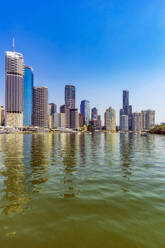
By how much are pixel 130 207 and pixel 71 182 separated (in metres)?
6.27

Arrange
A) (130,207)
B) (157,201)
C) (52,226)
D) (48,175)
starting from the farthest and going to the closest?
(48,175) → (157,201) → (130,207) → (52,226)

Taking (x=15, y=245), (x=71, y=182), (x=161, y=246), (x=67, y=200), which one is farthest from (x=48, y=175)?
(x=161, y=246)

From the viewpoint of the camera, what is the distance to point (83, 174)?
56.3ft

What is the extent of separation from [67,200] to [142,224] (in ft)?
16.0

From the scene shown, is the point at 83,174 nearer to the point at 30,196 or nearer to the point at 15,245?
the point at 30,196

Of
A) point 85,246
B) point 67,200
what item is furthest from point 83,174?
point 85,246

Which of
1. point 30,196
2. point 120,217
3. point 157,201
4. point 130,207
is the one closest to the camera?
point 120,217

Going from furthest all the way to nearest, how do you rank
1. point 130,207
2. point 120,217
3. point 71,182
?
point 71,182
point 130,207
point 120,217

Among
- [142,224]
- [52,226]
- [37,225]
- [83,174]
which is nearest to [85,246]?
[52,226]

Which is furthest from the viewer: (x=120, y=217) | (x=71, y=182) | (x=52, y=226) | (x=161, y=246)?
(x=71, y=182)

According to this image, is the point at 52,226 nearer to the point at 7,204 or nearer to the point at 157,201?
the point at 7,204

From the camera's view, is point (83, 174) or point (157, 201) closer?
point (157, 201)

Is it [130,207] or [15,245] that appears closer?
[15,245]

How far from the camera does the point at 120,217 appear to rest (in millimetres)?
8383
